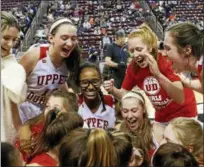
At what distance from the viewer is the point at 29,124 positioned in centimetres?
236

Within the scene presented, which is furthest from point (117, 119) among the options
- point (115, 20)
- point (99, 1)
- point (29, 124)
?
point (99, 1)

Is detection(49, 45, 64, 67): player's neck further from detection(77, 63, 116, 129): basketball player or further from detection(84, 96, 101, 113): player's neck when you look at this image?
detection(84, 96, 101, 113): player's neck

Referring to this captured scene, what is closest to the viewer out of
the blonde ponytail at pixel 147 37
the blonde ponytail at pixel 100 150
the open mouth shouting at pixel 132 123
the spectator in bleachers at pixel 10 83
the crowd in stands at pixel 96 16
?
the blonde ponytail at pixel 100 150

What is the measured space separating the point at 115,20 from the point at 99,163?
15.6 meters

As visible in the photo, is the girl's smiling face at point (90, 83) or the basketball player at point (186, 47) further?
the girl's smiling face at point (90, 83)

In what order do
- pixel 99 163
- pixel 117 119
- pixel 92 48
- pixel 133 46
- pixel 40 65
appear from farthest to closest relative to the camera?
pixel 92 48
pixel 117 119
pixel 40 65
pixel 133 46
pixel 99 163

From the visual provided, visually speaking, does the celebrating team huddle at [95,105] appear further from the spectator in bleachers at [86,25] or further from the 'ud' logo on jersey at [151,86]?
the spectator in bleachers at [86,25]

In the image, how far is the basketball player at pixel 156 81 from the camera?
2.42 metres

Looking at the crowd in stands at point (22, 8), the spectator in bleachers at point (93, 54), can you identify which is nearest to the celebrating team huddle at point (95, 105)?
the spectator in bleachers at point (93, 54)

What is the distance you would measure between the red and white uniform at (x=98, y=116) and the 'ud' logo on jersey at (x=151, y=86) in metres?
0.25

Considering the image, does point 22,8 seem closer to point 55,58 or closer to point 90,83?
point 55,58

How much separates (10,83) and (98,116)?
679 millimetres

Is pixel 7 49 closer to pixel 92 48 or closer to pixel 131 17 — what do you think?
pixel 92 48

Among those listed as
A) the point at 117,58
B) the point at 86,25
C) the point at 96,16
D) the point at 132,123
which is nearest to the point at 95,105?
the point at 132,123
